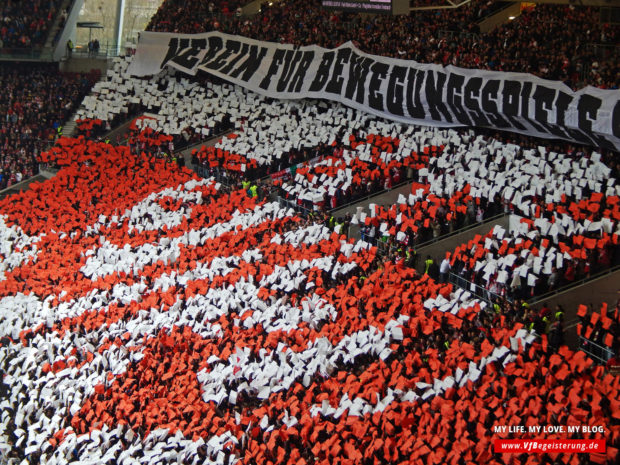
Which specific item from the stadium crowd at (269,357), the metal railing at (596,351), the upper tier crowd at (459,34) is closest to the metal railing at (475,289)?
the stadium crowd at (269,357)

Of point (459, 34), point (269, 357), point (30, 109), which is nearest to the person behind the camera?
point (269, 357)

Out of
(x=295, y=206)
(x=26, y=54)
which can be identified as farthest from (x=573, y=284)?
(x=26, y=54)

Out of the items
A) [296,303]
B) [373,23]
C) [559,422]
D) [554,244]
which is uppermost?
[373,23]

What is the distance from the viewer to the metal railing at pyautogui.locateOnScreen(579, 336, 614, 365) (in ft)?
51.0

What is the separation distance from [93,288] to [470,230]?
33.9 feet

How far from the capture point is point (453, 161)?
23.6 metres

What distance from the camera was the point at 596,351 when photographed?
15984 millimetres

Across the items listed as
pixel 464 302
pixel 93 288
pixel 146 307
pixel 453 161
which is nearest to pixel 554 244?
pixel 464 302

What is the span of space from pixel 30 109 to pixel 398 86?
18.1 metres

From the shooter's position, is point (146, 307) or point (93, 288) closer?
point (146, 307)

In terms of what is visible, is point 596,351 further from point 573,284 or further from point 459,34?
point 459,34

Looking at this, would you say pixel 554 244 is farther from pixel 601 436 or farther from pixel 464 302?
pixel 601 436

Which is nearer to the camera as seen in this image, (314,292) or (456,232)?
(314,292)

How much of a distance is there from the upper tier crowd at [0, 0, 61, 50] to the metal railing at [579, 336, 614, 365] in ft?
103
